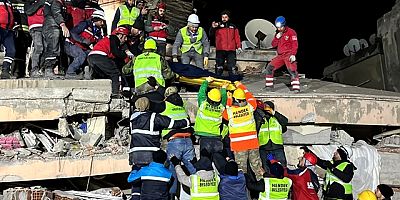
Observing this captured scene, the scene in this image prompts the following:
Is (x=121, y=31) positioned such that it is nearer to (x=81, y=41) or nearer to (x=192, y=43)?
(x=81, y=41)

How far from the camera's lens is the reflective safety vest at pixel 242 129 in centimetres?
952

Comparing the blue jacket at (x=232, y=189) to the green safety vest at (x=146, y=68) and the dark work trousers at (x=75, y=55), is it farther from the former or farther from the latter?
the dark work trousers at (x=75, y=55)

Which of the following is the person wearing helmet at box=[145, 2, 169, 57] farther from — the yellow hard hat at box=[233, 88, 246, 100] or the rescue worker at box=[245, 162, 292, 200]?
the rescue worker at box=[245, 162, 292, 200]

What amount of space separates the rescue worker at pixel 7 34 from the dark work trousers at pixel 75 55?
91 centimetres

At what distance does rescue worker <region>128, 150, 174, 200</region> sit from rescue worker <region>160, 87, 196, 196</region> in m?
0.40

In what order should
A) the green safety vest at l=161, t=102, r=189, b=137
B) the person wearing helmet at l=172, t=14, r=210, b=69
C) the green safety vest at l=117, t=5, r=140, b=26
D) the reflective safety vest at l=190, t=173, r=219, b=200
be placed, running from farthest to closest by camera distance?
the person wearing helmet at l=172, t=14, r=210, b=69
the green safety vest at l=117, t=5, r=140, b=26
the green safety vest at l=161, t=102, r=189, b=137
the reflective safety vest at l=190, t=173, r=219, b=200

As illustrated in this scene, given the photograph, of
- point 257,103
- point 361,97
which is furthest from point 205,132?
point 361,97

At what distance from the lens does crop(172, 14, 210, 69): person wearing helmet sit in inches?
464

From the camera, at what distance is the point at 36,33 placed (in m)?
10.6

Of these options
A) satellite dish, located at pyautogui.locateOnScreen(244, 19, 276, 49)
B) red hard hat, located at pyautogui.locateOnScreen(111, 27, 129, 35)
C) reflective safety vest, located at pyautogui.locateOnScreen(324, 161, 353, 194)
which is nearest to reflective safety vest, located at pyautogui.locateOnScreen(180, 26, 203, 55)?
red hard hat, located at pyautogui.locateOnScreen(111, 27, 129, 35)

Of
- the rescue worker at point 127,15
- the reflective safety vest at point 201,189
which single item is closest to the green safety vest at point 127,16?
the rescue worker at point 127,15

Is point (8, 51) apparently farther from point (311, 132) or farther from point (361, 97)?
point (361, 97)

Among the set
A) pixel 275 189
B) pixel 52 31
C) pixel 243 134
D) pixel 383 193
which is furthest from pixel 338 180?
pixel 52 31

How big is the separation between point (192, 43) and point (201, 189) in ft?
13.0
